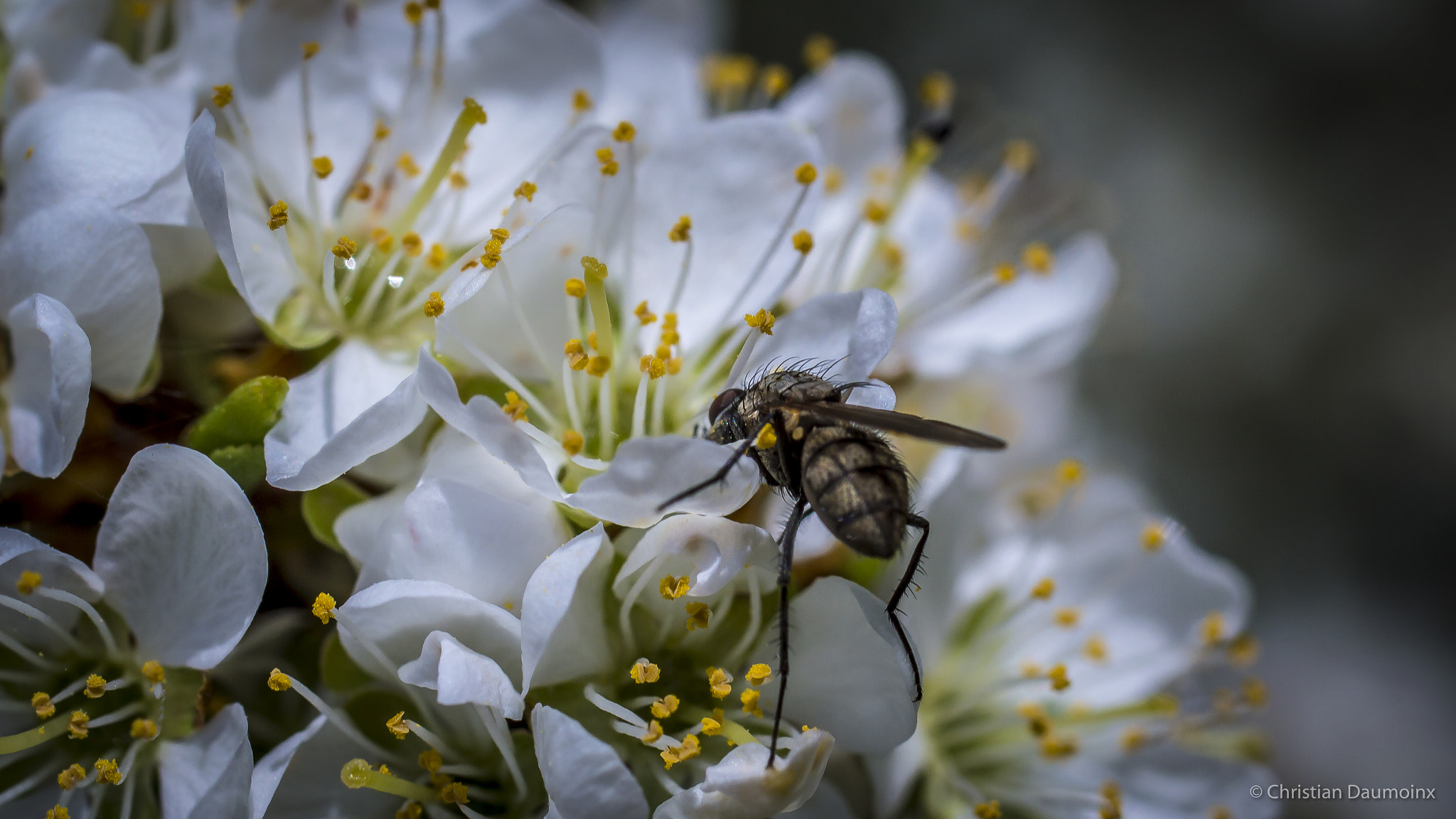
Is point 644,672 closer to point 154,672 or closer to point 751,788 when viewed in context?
point 751,788

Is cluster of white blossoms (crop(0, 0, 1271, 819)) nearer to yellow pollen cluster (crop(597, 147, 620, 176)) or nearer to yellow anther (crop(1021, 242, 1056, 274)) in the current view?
yellow pollen cluster (crop(597, 147, 620, 176))

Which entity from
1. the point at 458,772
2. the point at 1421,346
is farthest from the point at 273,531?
the point at 1421,346

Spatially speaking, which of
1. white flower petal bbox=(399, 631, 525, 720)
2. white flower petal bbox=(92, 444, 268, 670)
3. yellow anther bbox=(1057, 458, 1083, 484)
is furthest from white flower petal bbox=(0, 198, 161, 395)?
yellow anther bbox=(1057, 458, 1083, 484)

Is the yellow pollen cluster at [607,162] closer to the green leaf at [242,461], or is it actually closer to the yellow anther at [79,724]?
the green leaf at [242,461]

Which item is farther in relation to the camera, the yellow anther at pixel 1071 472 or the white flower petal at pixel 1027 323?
the white flower petal at pixel 1027 323

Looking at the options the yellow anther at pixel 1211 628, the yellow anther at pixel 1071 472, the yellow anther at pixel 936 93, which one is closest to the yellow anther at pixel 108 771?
the yellow anther at pixel 1071 472

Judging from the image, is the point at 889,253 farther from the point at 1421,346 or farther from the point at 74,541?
the point at 1421,346
